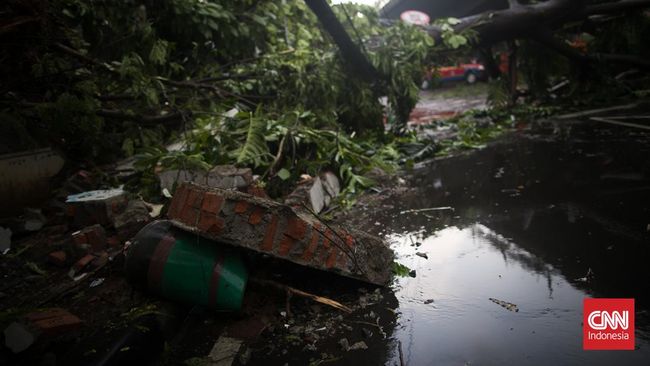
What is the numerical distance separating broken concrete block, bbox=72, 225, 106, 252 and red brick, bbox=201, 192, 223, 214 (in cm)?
117

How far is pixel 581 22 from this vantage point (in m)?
7.06

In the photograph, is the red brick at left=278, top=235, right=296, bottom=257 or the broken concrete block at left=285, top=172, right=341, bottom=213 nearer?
the red brick at left=278, top=235, right=296, bottom=257

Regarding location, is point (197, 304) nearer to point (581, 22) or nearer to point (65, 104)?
point (65, 104)

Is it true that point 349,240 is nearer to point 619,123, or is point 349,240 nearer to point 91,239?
point 91,239

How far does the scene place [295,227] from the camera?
182 centimetres

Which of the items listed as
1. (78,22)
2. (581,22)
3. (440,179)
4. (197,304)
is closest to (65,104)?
(197,304)

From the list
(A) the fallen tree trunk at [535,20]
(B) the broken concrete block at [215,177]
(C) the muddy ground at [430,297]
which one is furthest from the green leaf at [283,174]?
(A) the fallen tree trunk at [535,20]

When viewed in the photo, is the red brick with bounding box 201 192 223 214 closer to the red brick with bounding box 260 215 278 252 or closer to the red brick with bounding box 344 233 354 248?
the red brick with bounding box 260 215 278 252

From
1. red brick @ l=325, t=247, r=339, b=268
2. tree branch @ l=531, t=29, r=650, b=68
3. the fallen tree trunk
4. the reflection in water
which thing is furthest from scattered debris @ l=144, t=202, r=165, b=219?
tree branch @ l=531, t=29, r=650, b=68

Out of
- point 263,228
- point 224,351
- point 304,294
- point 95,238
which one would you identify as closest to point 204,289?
point 224,351

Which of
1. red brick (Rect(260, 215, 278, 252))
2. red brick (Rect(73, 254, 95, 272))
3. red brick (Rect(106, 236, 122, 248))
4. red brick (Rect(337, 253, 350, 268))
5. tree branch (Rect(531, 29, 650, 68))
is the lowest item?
red brick (Rect(337, 253, 350, 268))

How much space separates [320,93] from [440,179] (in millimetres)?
2143

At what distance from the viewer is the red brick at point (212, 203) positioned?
1.74 metres

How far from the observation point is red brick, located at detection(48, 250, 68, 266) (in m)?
2.36
